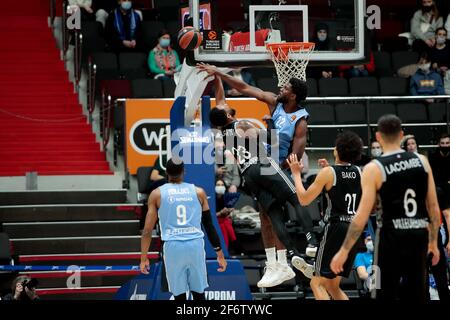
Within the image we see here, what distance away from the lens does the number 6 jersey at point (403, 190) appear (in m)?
8.77

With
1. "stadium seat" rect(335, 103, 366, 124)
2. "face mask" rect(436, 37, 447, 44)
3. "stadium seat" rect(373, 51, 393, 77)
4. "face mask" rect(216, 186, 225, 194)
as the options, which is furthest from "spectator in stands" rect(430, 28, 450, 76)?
"face mask" rect(216, 186, 225, 194)

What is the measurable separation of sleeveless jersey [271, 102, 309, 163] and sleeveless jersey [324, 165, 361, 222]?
4.50ft

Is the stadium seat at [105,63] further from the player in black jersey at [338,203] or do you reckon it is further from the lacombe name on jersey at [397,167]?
the lacombe name on jersey at [397,167]

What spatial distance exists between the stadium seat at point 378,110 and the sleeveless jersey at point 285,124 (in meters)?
5.48

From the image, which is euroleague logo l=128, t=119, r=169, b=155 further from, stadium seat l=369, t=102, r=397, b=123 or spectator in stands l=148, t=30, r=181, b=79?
stadium seat l=369, t=102, r=397, b=123

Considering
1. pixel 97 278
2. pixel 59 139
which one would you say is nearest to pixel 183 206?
pixel 97 278

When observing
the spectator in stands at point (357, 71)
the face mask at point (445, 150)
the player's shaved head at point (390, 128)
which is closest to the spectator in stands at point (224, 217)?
the face mask at point (445, 150)

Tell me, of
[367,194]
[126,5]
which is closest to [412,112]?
[126,5]

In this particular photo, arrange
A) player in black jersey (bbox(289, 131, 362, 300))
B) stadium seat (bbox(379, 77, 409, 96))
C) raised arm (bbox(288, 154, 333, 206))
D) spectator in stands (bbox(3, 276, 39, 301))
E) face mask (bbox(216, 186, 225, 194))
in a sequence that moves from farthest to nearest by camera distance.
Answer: stadium seat (bbox(379, 77, 409, 96))
face mask (bbox(216, 186, 225, 194))
spectator in stands (bbox(3, 276, 39, 301))
player in black jersey (bbox(289, 131, 362, 300))
raised arm (bbox(288, 154, 333, 206))

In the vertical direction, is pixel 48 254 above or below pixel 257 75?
below

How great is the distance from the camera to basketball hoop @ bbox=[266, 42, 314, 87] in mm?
12195
